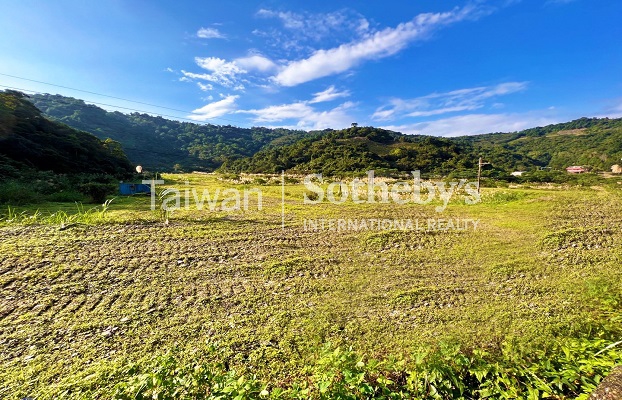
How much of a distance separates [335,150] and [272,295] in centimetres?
5005

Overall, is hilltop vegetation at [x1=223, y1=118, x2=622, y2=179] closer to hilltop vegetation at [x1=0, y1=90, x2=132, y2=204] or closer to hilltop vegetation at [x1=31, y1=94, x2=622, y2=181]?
hilltop vegetation at [x1=31, y1=94, x2=622, y2=181]

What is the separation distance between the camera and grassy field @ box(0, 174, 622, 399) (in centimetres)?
254

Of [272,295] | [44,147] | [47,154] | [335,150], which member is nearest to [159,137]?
[335,150]

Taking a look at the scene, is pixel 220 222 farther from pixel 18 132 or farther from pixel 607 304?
pixel 18 132

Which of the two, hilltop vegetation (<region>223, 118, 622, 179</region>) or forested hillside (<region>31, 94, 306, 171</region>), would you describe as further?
forested hillside (<region>31, 94, 306, 171</region>)

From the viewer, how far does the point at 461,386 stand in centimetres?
207

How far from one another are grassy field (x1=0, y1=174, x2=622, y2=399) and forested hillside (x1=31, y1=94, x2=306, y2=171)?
5342 cm

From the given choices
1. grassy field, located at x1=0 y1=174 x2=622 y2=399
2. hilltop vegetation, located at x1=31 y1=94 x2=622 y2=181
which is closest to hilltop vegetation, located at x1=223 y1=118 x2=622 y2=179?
hilltop vegetation, located at x1=31 y1=94 x2=622 y2=181

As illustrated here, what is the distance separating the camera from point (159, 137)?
82500 millimetres

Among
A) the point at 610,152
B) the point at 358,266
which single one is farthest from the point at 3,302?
the point at 610,152

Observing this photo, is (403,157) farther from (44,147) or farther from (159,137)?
(159,137)

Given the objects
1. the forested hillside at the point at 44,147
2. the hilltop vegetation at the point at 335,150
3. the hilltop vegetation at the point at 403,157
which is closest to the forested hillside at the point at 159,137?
the hilltop vegetation at the point at 335,150

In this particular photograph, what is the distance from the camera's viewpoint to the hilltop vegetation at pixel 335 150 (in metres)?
44.8

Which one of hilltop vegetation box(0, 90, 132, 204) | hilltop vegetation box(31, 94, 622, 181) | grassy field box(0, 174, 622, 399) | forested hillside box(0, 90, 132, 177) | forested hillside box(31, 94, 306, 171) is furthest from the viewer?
forested hillside box(31, 94, 306, 171)
